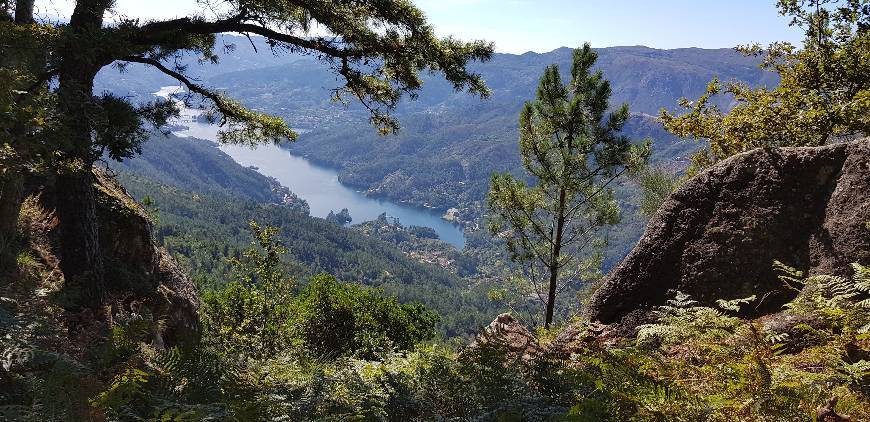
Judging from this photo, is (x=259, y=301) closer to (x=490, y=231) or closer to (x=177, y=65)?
(x=490, y=231)

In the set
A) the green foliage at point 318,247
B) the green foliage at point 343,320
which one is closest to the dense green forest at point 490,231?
the green foliage at point 343,320

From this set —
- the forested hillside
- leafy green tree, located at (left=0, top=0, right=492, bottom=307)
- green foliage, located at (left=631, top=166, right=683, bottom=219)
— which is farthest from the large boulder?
the forested hillside

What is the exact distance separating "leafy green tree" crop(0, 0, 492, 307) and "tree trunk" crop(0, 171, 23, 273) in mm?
661

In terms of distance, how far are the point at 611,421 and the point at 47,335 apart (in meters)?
3.71

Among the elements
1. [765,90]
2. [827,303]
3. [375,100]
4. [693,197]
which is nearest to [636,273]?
[693,197]

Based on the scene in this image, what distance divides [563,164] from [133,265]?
11421 mm

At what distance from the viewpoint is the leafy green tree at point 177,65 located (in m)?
5.85

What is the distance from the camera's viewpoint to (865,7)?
808 centimetres

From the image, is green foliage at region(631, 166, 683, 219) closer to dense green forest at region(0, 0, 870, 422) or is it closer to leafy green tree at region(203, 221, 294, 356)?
dense green forest at region(0, 0, 870, 422)

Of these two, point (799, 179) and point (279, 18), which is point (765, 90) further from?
point (279, 18)

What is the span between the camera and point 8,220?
7.63 m

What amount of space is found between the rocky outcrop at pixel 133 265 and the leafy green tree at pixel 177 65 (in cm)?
153

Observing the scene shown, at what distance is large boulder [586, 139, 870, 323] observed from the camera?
16.6 feet

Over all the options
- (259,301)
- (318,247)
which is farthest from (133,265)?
(318,247)
